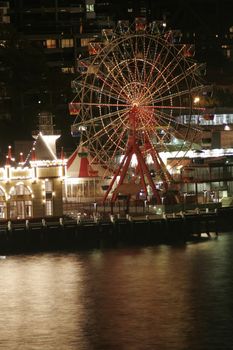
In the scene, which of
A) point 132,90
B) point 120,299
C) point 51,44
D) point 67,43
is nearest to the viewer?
point 120,299

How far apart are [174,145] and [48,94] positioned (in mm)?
12349

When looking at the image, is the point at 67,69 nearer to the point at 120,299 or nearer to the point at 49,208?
the point at 49,208

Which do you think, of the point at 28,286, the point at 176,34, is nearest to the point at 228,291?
the point at 28,286

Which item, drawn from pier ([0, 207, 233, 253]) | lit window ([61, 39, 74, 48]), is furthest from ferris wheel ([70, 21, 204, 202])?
lit window ([61, 39, 74, 48])

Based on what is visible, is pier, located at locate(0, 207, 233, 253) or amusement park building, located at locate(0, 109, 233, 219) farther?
amusement park building, located at locate(0, 109, 233, 219)

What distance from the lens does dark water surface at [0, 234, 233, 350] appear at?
1462 inches

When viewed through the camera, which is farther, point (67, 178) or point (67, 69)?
point (67, 69)

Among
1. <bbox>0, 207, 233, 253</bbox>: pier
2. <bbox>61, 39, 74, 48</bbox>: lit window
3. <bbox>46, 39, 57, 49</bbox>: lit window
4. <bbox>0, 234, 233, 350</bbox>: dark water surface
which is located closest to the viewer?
<bbox>0, 234, 233, 350</bbox>: dark water surface

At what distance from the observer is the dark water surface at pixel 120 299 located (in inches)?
1462

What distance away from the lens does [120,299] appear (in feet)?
141

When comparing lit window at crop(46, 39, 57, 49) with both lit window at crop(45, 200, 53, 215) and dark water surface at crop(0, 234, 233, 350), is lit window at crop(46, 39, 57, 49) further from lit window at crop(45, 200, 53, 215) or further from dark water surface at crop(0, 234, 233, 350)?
dark water surface at crop(0, 234, 233, 350)

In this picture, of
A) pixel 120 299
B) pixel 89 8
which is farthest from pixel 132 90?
pixel 89 8

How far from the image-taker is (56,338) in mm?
37250

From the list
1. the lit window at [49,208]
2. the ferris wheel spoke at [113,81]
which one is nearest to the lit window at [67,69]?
the ferris wheel spoke at [113,81]
